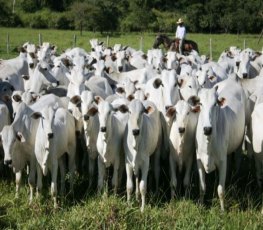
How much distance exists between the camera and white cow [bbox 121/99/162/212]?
7191 mm

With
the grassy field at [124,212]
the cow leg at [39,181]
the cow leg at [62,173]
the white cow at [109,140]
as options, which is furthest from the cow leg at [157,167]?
the cow leg at [39,181]

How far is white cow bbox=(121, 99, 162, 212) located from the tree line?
38314 mm

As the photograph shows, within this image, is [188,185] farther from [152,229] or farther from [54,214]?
[54,214]

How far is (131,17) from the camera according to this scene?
47.1 metres

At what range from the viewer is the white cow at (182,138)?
743cm

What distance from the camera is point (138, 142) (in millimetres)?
7336

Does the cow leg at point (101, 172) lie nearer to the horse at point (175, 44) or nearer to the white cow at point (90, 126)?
the white cow at point (90, 126)

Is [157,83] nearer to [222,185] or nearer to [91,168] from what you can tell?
[91,168]

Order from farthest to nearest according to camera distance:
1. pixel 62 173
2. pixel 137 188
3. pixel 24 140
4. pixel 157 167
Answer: pixel 157 167 → pixel 62 173 → pixel 24 140 → pixel 137 188

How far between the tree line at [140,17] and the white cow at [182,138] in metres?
38.3

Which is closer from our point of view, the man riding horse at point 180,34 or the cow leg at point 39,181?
the cow leg at point 39,181

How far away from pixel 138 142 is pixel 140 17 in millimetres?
40179

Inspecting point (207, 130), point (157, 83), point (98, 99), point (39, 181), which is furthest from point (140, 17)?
point (207, 130)

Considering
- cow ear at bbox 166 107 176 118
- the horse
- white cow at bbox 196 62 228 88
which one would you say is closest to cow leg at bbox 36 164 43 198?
cow ear at bbox 166 107 176 118
